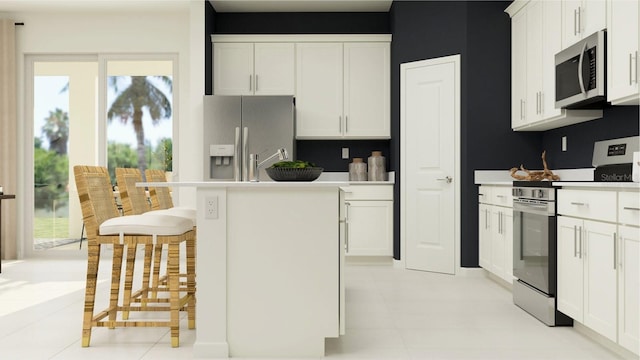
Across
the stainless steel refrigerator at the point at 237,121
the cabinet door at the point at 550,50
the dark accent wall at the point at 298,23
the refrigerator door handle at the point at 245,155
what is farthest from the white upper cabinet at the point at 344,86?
the refrigerator door handle at the point at 245,155

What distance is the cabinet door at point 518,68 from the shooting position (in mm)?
4832

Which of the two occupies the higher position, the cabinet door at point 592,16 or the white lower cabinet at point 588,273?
the cabinet door at point 592,16

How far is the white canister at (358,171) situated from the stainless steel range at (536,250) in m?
2.42

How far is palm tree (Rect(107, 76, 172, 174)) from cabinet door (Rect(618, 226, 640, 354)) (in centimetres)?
530

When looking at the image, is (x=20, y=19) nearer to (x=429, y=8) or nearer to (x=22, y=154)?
(x=22, y=154)

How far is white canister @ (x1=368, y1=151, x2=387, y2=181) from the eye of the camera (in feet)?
20.3

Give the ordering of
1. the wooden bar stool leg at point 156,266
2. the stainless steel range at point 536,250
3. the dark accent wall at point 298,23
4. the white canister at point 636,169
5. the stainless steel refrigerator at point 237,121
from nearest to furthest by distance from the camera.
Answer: the white canister at point 636,169
the stainless steel range at point 536,250
the wooden bar stool leg at point 156,266
the stainless steel refrigerator at point 237,121
the dark accent wall at point 298,23

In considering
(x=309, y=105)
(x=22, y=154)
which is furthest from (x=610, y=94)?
(x=22, y=154)

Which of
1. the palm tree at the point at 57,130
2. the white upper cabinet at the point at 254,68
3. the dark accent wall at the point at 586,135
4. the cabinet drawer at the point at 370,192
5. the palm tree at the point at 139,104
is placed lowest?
the cabinet drawer at the point at 370,192

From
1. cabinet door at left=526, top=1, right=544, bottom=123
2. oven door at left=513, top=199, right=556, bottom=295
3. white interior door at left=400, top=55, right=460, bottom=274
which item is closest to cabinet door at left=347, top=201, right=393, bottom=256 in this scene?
white interior door at left=400, top=55, right=460, bottom=274

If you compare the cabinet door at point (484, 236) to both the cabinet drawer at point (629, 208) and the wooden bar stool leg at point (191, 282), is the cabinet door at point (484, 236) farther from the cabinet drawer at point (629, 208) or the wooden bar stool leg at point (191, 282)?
the wooden bar stool leg at point (191, 282)

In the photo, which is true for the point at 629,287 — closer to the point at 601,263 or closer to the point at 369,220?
the point at 601,263

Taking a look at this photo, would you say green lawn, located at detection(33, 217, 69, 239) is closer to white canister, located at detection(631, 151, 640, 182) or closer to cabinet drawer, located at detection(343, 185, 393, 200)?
cabinet drawer, located at detection(343, 185, 393, 200)

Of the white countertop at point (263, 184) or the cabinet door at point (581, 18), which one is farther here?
the cabinet door at point (581, 18)
